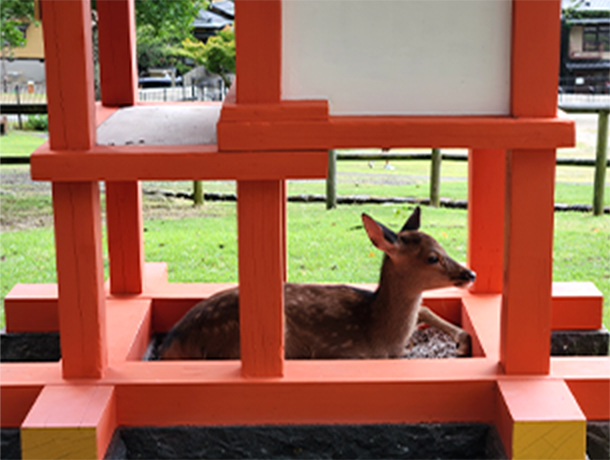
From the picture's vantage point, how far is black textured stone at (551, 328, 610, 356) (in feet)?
14.8

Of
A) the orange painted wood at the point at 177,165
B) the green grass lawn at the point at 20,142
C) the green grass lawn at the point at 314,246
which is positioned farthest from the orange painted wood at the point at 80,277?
the green grass lawn at the point at 20,142

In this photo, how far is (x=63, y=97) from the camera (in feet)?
10.5

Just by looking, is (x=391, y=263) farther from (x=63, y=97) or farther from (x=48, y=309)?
(x=48, y=309)

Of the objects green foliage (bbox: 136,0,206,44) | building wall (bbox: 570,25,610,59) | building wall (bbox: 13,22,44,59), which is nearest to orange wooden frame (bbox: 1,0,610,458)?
green foliage (bbox: 136,0,206,44)

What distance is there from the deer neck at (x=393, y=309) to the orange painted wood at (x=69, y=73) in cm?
150

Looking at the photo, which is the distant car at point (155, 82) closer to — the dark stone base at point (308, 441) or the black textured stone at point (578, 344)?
the black textured stone at point (578, 344)

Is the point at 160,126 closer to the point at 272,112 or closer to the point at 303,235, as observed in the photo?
the point at 272,112

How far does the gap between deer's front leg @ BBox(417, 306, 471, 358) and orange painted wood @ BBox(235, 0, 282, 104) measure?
1.65 metres

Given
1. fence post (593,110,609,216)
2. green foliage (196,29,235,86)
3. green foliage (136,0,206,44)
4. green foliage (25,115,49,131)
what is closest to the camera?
fence post (593,110,609,216)

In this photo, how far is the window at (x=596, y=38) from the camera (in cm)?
2669

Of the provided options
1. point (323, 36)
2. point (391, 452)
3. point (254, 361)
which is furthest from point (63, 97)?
point (391, 452)

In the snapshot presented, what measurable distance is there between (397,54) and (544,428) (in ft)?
5.14

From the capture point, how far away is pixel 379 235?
146 inches

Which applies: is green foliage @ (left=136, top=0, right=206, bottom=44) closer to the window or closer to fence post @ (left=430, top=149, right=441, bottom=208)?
fence post @ (left=430, top=149, right=441, bottom=208)
